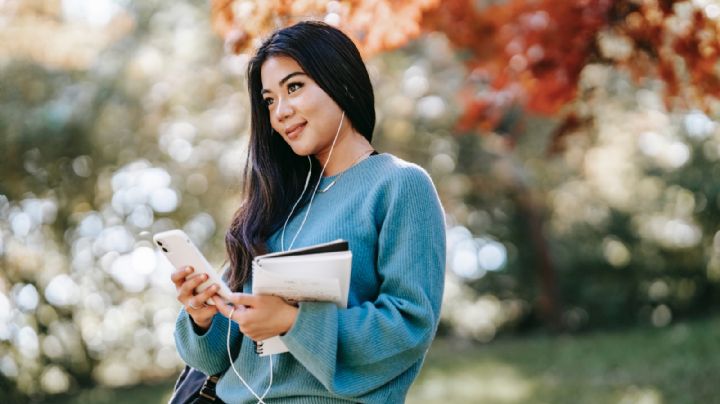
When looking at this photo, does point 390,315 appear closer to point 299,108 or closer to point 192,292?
point 192,292

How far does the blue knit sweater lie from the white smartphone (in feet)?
0.70

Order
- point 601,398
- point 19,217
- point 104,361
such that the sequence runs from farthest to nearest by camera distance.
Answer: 1. point 104,361
2. point 19,217
3. point 601,398

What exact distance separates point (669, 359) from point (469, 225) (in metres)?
5.30

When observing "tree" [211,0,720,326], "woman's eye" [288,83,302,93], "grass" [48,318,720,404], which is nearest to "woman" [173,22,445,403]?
"woman's eye" [288,83,302,93]

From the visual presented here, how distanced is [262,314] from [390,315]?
10.6 inches

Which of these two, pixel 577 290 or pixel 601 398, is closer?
pixel 601 398

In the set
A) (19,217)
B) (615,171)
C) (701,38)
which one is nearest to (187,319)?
(701,38)

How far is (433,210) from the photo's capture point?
6.26 ft

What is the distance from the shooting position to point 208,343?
204 cm

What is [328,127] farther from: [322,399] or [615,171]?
[615,171]

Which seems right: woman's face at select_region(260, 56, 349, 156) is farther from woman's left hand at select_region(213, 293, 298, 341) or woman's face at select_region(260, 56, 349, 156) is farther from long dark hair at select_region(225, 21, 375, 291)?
woman's left hand at select_region(213, 293, 298, 341)

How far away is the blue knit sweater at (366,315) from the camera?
5.78 feet

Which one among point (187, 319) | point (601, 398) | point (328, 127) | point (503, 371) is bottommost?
point (503, 371)

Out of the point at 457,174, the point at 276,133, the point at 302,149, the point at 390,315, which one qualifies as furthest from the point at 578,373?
the point at 390,315
